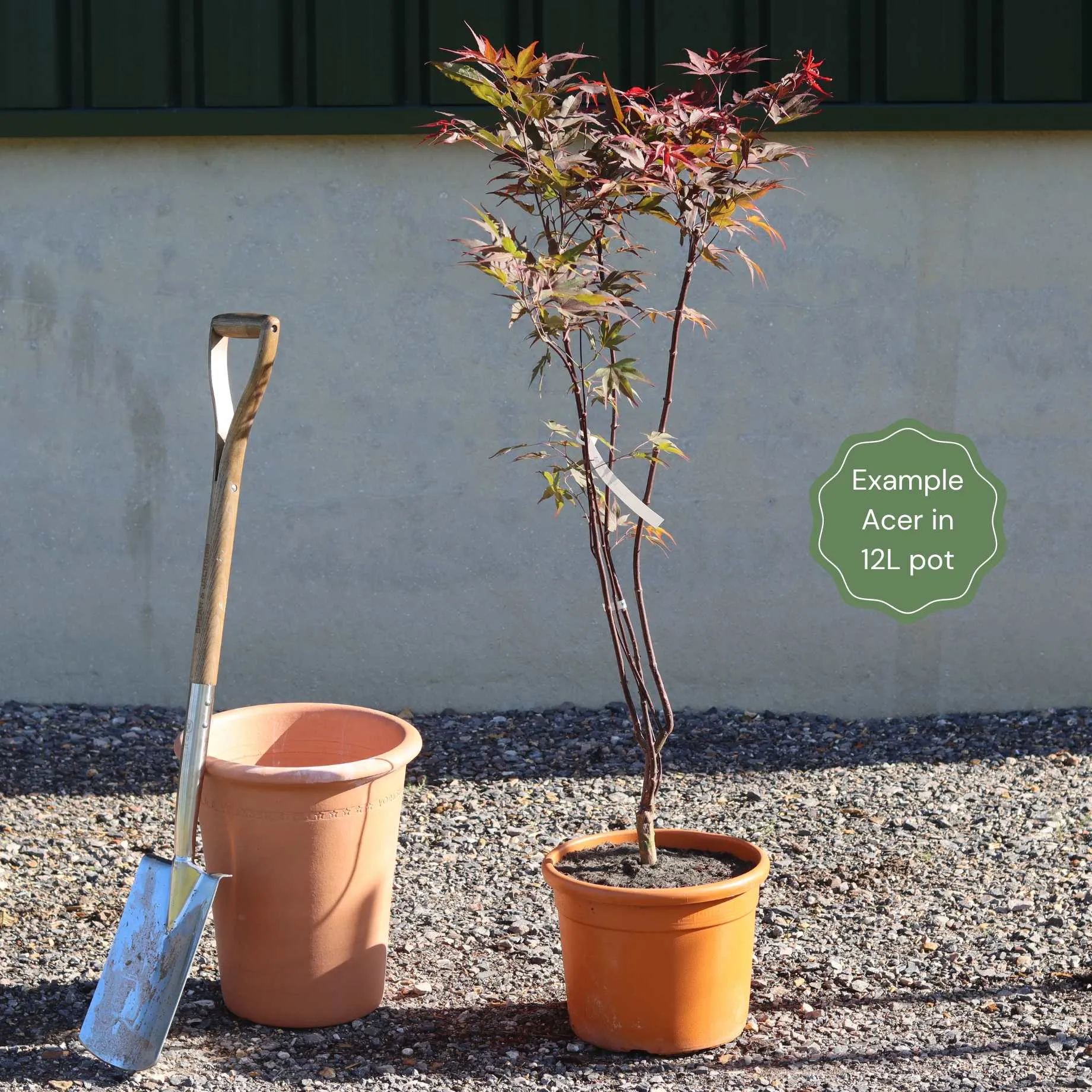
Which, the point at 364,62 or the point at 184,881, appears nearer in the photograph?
the point at 184,881

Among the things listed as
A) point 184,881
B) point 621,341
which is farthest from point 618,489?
point 184,881

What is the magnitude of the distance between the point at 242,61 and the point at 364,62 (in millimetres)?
497

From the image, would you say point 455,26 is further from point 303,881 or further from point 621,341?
point 303,881

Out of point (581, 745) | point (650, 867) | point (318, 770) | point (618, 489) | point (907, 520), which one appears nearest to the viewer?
point (618, 489)

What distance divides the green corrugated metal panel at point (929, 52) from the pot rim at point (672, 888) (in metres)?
3.42

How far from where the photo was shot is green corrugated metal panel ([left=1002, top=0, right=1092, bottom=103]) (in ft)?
17.3

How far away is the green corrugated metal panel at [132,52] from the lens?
532 cm

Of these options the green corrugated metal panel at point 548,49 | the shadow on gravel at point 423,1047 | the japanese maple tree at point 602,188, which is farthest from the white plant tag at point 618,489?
the green corrugated metal panel at point 548,49

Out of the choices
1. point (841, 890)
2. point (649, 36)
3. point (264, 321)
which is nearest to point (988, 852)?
point (841, 890)

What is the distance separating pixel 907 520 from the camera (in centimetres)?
552

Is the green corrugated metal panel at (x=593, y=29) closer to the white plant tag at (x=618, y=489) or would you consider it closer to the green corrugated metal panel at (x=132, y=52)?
the green corrugated metal panel at (x=132, y=52)

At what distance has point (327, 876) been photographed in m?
3.01

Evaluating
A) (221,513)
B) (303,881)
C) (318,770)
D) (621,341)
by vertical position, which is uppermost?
(621,341)

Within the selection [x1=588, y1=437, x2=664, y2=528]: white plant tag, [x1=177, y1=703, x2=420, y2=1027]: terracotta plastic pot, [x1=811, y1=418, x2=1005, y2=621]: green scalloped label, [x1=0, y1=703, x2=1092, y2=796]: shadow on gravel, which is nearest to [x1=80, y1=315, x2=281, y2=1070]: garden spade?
[x1=177, y1=703, x2=420, y2=1027]: terracotta plastic pot
